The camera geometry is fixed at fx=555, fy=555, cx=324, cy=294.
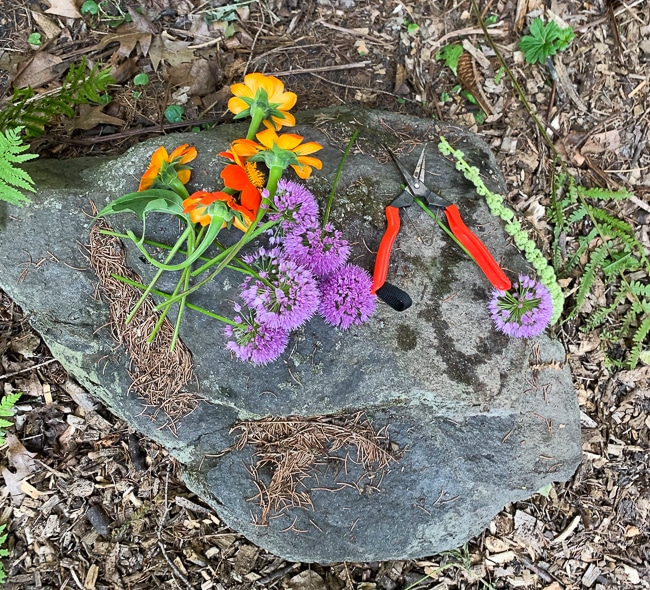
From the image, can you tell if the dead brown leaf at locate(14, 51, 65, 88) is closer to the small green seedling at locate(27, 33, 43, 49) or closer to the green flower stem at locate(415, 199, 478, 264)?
the small green seedling at locate(27, 33, 43, 49)

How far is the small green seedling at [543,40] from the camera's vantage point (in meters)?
3.41

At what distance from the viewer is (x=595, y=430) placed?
11.5ft

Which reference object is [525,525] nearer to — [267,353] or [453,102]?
[267,353]

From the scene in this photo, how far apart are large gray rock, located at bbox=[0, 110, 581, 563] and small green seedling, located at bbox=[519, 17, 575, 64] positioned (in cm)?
95

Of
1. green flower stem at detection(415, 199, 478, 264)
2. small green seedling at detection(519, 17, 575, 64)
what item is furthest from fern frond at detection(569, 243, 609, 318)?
small green seedling at detection(519, 17, 575, 64)

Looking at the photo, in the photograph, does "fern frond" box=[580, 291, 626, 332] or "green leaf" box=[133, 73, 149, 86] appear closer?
"green leaf" box=[133, 73, 149, 86]

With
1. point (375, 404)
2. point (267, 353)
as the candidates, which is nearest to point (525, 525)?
point (375, 404)

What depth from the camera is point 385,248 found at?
8.79 ft

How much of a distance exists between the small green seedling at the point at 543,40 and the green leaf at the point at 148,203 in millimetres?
2417

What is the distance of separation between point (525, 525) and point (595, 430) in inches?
29.3

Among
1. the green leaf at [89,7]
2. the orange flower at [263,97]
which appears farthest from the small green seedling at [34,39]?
the orange flower at [263,97]

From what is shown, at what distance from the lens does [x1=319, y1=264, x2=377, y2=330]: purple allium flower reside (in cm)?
254

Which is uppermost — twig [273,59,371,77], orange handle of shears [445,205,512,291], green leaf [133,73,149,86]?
twig [273,59,371,77]

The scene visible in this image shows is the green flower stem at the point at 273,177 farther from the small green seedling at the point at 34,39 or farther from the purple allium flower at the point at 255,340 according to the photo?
the small green seedling at the point at 34,39
